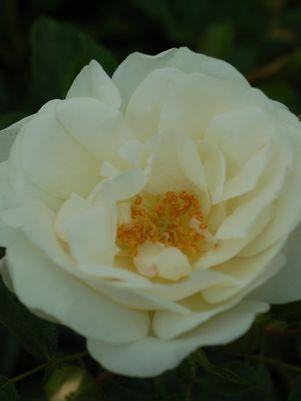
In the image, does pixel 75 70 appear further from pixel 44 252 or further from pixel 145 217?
pixel 44 252

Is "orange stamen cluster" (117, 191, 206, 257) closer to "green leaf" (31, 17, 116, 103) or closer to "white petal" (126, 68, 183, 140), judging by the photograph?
"white petal" (126, 68, 183, 140)

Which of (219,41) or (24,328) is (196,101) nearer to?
(24,328)

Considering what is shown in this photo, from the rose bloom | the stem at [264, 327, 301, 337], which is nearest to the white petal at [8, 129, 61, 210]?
the rose bloom

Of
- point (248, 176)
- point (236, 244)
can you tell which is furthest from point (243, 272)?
point (248, 176)

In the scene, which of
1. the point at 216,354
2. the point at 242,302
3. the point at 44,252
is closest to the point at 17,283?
the point at 44,252

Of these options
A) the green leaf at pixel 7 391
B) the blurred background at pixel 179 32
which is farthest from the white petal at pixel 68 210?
the blurred background at pixel 179 32
